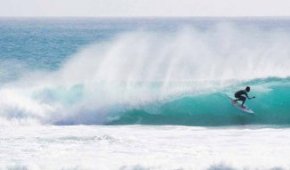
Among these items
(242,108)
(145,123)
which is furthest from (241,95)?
(145,123)

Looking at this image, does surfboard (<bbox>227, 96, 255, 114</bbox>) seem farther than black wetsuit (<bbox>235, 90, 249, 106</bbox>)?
Yes

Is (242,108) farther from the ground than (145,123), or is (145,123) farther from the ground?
(242,108)

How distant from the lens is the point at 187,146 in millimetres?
19516

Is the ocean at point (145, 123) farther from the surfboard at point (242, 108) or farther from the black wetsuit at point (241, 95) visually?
the black wetsuit at point (241, 95)

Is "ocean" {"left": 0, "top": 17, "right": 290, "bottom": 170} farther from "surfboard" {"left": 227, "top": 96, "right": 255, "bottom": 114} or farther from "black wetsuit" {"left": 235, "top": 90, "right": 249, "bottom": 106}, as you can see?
"black wetsuit" {"left": 235, "top": 90, "right": 249, "bottom": 106}

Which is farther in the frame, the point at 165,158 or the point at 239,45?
the point at 239,45

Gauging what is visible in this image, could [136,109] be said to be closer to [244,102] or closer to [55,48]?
[244,102]

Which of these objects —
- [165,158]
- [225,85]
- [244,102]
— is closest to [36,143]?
[165,158]

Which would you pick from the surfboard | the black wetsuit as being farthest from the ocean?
the black wetsuit

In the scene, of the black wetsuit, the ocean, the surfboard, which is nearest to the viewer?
the ocean

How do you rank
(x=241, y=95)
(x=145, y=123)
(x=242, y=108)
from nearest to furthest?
(x=145, y=123), (x=241, y=95), (x=242, y=108)

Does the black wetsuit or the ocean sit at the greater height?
the black wetsuit

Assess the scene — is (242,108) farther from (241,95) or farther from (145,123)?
(145,123)

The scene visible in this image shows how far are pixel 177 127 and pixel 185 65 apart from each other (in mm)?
19008
